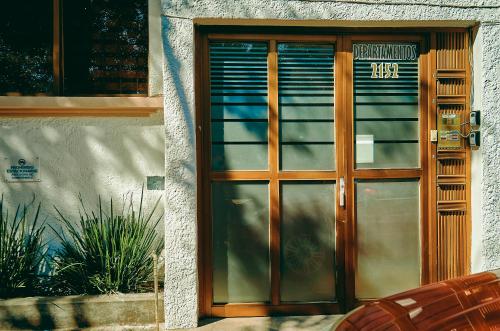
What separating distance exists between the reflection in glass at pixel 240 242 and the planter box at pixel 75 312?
0.71 metres

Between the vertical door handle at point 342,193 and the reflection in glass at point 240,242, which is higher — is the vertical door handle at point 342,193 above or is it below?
above

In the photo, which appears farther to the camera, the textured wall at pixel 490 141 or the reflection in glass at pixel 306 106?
the reflection in glass at pixel 306 106

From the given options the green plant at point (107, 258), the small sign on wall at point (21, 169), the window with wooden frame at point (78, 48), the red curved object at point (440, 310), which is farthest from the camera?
the window with wooden frame at point (78, 48)

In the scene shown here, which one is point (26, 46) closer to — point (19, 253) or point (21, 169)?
point (21, 169)

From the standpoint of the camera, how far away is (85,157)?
4.98m

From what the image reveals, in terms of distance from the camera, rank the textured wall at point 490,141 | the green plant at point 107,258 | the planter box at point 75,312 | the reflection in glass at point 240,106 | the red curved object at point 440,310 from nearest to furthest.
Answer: the red curved object at point 440,310
the planter box at point 75,312
the green plant at point 107,258
the textured wall at point 490,141
the reflection in glass at point 240,106

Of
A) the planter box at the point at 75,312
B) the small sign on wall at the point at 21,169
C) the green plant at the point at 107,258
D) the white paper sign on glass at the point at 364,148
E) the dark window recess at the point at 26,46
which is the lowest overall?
the planter box at the point at 75,312

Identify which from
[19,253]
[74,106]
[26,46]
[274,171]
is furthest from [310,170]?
[26,46]

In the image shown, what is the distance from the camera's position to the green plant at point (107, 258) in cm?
446

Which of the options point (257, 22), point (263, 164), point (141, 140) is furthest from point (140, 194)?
point (257, 22)

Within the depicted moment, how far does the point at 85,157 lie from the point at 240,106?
5.85ft

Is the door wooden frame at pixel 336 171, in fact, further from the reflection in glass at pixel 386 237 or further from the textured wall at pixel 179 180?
the textured wall at pixel 179 180

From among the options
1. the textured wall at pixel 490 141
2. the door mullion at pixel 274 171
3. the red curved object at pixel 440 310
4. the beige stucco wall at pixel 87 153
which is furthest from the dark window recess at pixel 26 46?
the textured wall at pixel 490 141

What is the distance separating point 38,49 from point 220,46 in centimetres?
205
